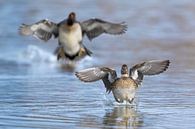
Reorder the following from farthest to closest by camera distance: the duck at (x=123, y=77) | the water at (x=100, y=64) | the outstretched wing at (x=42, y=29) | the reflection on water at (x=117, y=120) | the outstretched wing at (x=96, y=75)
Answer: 1. the outstretched wing at (x=42, y=29)
2. the outstretched wing at (x=96, y=75)
3. the duck at (x=123, y=77)
4. the water at (x=100, y=64)
5. the reflection on water at (x=117, y=120)

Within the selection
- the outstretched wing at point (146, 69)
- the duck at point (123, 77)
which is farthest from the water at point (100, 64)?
the outstretched wing at point (146, 69)

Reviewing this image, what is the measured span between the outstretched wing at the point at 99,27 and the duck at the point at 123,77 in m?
3.02

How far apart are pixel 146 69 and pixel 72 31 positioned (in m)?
3.45

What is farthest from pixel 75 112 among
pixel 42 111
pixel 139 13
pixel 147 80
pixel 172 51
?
pixel 139 13

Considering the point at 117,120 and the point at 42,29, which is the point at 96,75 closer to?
the point at 117,120

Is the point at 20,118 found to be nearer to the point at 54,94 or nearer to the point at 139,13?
the point at 54,94

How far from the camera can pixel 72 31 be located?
1517cm

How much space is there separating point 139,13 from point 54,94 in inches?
566

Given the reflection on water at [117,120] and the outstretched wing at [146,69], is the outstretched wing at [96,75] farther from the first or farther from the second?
the reflection on water at [117,120]

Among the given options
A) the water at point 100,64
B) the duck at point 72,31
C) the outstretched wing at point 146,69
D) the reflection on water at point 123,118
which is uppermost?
the duck at point 72,31

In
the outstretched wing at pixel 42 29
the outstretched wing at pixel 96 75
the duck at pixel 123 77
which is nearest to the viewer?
the duck at pixel 123 77

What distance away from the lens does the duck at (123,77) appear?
11398 mm

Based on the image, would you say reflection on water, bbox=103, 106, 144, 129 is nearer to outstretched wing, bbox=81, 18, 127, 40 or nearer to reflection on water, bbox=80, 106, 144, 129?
reflection on water, bbox=80, 106, 144, 129

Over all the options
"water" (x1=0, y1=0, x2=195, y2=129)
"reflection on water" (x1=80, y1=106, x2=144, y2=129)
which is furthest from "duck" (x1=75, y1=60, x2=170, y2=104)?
"reflection on water" (x1=80, y1=106, x2=144, y2=129)
